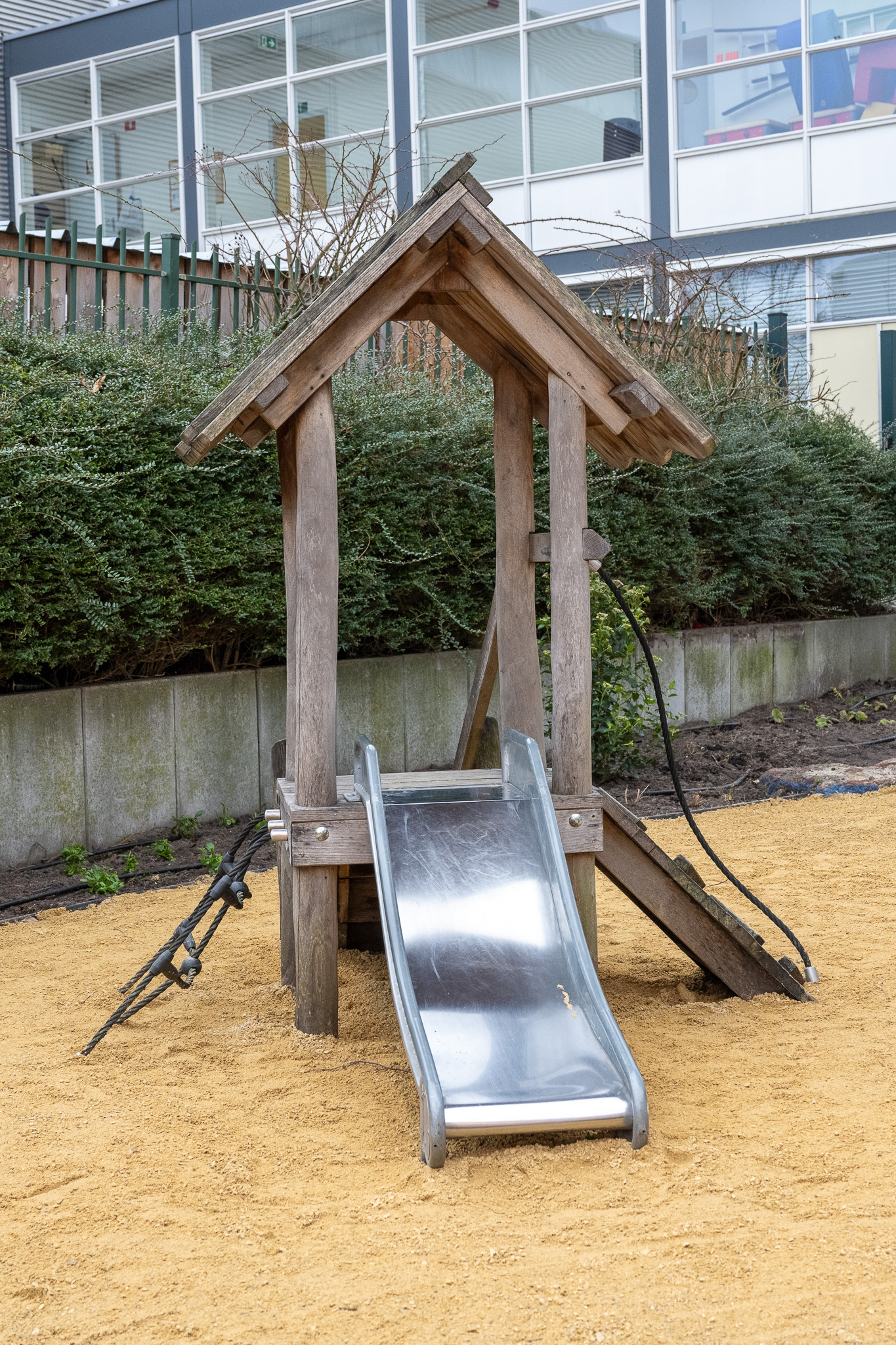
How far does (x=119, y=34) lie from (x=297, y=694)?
1782 centimetres

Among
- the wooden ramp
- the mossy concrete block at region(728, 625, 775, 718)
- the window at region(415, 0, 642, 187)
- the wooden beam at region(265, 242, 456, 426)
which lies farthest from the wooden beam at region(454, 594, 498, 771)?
the window at region(415, 0, 642, 187)

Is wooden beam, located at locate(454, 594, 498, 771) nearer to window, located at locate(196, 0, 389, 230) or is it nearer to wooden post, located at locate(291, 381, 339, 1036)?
wooden post, located at locate(291, 381, 339, 1036)

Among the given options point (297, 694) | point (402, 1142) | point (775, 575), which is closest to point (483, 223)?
point (297, 694)

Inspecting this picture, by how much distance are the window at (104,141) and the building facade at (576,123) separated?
0.05 m

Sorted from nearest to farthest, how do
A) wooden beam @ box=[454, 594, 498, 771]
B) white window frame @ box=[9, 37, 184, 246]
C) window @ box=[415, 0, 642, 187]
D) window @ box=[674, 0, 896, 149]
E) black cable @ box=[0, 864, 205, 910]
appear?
wooden beam @ box=[454, 594, 498, 771] → black cable @ box=[0, 864, 205, 910] → window @ box=[674, 0, 896, 149] → window @ box=[415, 0, 642, 187] → white window frame @ box=[9, 37, 184, 246]

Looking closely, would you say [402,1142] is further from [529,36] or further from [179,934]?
[529,36]

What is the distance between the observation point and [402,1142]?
9.66 ft

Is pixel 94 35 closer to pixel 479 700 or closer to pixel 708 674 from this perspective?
pixel 708 674

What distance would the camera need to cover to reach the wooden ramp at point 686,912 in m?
3.85

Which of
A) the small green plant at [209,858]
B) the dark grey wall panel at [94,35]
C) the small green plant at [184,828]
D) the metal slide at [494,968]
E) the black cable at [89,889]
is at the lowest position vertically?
the black cable at [89,889]

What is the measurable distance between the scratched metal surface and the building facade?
10.1 metres

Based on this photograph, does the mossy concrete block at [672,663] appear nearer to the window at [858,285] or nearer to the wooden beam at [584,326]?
the wooden beam at [584,326]

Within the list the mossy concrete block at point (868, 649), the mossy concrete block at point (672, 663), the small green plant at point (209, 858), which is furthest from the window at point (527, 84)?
the small green plant at point (209, 858)

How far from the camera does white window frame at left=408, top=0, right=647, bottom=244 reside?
14953mm
